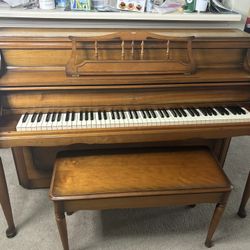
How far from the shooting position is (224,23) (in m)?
2.06

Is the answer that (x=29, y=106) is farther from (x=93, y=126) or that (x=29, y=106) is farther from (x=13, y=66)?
(x=93, y=126)

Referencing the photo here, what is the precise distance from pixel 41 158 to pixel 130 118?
71 cm

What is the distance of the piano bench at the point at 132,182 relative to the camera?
112 centimetres

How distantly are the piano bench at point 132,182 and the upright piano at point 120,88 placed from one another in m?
0.10

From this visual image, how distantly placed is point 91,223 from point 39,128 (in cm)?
70

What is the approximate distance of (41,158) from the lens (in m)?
1.65

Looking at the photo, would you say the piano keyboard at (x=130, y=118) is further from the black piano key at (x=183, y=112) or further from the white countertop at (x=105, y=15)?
the white countertop at (x=105, y=15)

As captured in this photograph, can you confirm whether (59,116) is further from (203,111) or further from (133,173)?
(203,111)

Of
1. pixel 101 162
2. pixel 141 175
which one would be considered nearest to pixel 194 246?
pixel 141 175

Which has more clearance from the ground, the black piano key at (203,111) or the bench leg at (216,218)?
the black piano key at (203,111)

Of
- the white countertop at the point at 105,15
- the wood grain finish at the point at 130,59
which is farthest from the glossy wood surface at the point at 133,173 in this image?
the white countertop at the point at 105,15

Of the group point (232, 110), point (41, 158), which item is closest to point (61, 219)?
point (41, 158)

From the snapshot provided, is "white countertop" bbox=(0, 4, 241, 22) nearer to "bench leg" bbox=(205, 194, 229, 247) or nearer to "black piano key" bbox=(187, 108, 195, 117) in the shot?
"black piano key" bbox=(187, 108, 195, 117)

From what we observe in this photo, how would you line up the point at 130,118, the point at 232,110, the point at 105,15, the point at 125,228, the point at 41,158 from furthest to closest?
1. the point at 105,15
2. the point at 41,158
3. the point at 125,228
4. the point at 232,110
5. the point at 130,118
